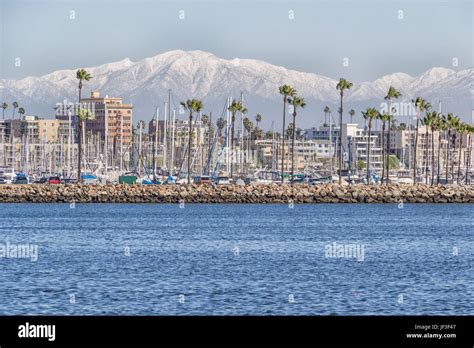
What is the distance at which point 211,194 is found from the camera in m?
140

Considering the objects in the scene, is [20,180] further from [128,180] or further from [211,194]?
[211,194]

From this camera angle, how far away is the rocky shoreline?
139 meters

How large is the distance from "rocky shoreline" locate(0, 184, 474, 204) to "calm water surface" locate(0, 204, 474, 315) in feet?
106

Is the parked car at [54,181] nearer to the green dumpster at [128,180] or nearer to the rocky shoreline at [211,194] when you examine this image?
the green dumpster at [128,180]

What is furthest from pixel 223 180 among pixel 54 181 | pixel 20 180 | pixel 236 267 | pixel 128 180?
pixel 236 267

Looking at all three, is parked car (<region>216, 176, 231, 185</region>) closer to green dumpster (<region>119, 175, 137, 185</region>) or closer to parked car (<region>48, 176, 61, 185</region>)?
green dumpster (<region>119, 175, 137, 185</region>)

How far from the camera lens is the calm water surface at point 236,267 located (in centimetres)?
3859

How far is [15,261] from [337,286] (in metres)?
19.3

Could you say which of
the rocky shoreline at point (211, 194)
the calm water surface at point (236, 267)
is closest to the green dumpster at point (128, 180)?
the rocky shoreline at point (211, 194)

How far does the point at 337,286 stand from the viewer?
44.9 metres

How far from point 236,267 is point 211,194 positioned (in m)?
87.4

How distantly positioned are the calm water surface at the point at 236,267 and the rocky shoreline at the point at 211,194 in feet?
106
